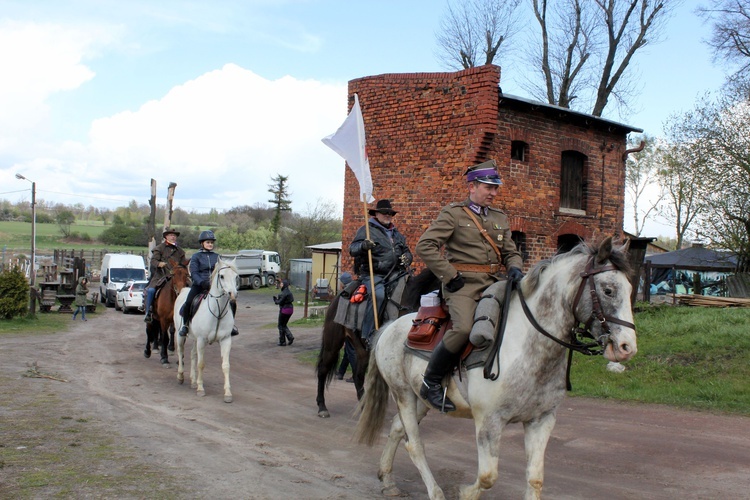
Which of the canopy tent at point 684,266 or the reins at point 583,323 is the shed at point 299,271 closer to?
the canopy tent at point 684,266

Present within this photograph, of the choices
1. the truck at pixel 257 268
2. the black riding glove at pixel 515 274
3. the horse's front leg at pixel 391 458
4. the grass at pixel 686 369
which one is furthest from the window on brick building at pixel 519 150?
the truck at pixel 257 268

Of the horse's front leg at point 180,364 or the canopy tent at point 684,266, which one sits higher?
the canopy tent at point 684,266

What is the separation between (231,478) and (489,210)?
11.7 feet

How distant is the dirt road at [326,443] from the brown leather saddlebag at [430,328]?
1.56 metres

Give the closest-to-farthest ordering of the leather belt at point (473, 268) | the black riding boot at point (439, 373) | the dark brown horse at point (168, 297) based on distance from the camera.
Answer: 1. the black riding boot at point (439, 373)
2. the leather belt at point (473, 268)
3. the dark brown horse at point (168, 297)

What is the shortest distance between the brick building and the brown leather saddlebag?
11003 mm

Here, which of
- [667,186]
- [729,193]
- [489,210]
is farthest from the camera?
[667,186]

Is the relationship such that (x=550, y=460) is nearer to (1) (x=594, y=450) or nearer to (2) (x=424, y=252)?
(1) (x=594, y=450)

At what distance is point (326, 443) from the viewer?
7.99 meters

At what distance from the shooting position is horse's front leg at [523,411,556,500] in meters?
4.89

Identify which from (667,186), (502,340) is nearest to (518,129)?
(502,340)

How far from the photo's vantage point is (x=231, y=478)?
633cm

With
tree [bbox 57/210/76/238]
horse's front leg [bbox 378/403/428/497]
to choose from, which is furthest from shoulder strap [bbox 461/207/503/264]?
tree [bbox 57/210/76/238]

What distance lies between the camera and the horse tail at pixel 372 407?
6.57 metres
